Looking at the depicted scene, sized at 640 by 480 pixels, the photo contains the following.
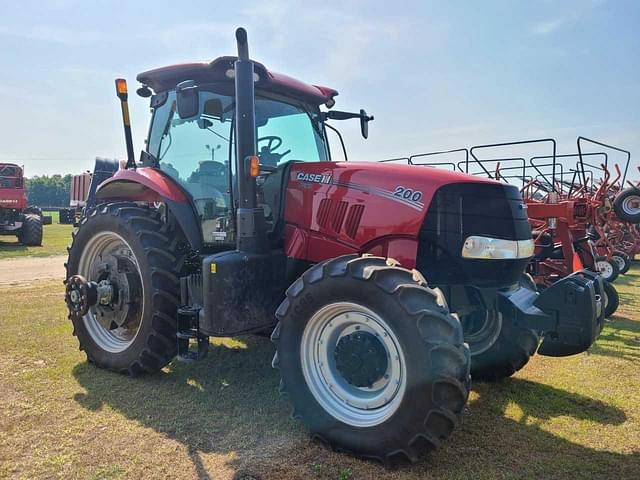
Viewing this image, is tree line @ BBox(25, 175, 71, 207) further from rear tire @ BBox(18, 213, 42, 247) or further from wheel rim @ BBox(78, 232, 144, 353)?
wheel rim @ BBox(78, 232, 144, 353)

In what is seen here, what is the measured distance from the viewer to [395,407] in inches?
113

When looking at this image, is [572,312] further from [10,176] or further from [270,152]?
[10,176]

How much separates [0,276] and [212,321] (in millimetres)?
8628

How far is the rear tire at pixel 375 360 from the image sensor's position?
2723 mm

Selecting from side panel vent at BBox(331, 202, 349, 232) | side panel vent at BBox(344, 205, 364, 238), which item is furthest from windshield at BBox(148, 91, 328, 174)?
side panel vent at BBox(344, 205, 364, 238)

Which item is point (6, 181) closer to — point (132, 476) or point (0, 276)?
point (0, 276)

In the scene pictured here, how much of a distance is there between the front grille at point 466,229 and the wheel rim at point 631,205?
7.17 m

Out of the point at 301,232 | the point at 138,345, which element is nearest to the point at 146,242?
the point at 138,345

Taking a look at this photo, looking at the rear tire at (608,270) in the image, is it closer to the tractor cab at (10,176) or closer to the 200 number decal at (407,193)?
the 200 number decal at (407,193)

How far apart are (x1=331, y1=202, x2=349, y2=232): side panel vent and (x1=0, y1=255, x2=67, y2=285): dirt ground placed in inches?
314

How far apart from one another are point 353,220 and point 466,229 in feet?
2.59

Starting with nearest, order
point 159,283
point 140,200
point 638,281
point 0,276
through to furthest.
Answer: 1. point 159,283
2. point 140,200
3. point 0,276
4. point 638,281

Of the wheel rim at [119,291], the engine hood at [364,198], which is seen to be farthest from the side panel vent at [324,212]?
the wheel rim at [119,291]

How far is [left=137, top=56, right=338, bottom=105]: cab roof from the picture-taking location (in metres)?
4.11
